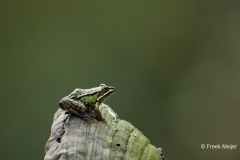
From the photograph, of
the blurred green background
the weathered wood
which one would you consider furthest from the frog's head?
the blurred green background

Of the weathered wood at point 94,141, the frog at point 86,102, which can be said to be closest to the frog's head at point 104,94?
the frog at point 86,102

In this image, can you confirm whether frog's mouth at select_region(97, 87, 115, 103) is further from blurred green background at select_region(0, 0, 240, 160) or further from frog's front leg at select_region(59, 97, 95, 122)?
blurred green background at select_region(0, 0, 240, 160)

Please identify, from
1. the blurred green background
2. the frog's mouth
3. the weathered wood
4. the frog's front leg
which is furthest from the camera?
the blurred green background

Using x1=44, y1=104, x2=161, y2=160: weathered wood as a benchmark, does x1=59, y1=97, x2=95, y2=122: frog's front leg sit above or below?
above

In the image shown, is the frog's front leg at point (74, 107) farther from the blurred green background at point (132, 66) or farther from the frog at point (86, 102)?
the blurred green background at point (132, 66)

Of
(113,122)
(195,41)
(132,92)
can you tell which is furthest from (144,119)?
(113,122)

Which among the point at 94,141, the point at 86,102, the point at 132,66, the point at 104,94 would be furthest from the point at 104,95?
the point at 132,66

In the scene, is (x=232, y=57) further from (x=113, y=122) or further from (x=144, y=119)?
(x=113, y=122)
